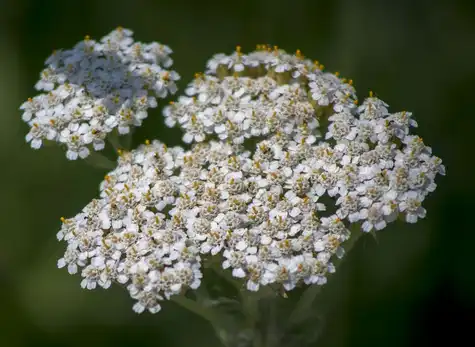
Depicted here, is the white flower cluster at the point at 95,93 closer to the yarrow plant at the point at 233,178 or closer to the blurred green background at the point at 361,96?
the yarrow plant at the point at 233,178

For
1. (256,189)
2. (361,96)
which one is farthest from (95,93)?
(361,96)

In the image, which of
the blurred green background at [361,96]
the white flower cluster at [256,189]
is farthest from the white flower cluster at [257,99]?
the blurred green background at [361,96]

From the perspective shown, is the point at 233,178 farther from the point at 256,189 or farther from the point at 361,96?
the point at 361,96

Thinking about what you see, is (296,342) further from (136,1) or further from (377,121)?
(136,1)

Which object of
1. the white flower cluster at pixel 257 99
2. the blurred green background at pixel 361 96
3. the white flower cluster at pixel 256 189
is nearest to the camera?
the white flower cluster at pixel 256 189

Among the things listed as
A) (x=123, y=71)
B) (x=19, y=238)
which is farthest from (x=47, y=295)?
(x=123, y=71)

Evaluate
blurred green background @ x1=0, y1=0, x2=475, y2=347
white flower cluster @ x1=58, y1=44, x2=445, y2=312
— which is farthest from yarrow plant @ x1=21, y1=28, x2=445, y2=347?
blurred green background @ x1=0, y1=0, x2=475, y2=347
